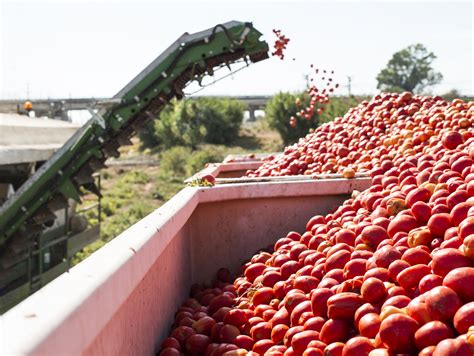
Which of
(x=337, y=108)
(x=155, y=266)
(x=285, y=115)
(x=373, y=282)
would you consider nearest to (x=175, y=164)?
(x=337, y=108)

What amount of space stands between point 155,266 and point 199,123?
135 feet

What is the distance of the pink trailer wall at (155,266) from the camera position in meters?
1.15

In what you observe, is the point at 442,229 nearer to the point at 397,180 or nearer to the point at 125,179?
the point at 397,180

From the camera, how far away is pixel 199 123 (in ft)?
143

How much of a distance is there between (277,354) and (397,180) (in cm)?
182

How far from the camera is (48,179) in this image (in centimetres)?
748

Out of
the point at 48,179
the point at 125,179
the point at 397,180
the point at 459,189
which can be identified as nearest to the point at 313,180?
the point at 397,180

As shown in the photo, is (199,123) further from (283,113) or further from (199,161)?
(199,161)

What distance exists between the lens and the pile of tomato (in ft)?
6.23

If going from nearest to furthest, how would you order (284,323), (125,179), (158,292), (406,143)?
(284,323) → (158,292) → (406,143) → (125,179)

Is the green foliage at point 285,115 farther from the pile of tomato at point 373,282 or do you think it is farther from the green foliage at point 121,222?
the pile of tomato at point 373,282

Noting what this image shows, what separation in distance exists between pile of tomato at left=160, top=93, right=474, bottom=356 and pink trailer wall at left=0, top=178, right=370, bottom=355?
0.70ft

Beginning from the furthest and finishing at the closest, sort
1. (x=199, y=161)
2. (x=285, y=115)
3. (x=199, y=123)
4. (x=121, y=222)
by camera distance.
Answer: (x=199, y=123), (x=285, y=115), (x=199, y=161), (x=121, y=222)

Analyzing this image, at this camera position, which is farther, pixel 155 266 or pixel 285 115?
pixel 285 115
